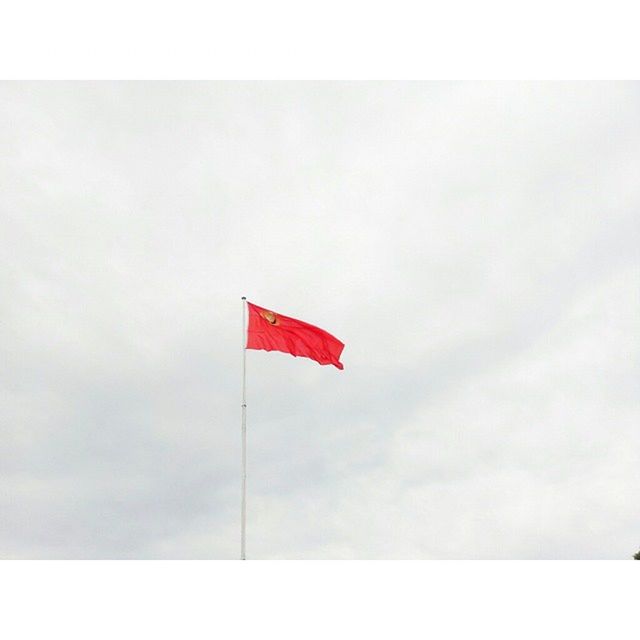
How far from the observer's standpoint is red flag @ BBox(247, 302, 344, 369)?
77.3 feet

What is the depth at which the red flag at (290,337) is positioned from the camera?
927 inches

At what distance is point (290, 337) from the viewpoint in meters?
Result: 24.1
